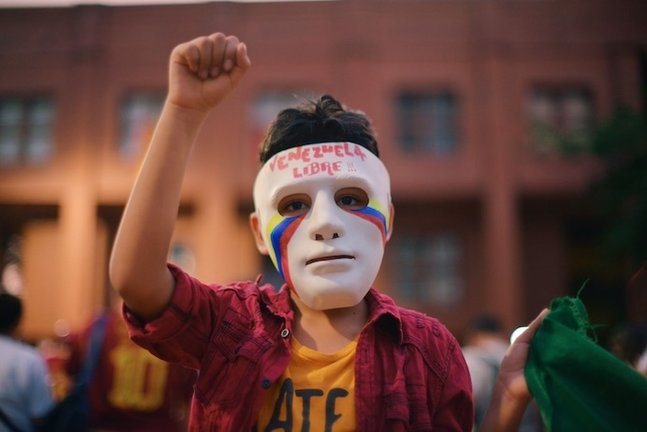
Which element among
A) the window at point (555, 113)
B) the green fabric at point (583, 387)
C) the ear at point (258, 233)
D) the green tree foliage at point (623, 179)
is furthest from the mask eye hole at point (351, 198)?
the window at point (555, 113)

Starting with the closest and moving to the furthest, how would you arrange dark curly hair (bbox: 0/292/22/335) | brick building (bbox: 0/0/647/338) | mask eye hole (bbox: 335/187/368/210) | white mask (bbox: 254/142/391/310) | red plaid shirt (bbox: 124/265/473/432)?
red plaid shirt (bbox: 124/265/473/432), white mask (bbox: 254/142/391/310), mask eye hole (bbox: 335/187/368/210), dark curly hair (bbox: 0/292/22/335), brick building (bbox: 0/0/647/338)

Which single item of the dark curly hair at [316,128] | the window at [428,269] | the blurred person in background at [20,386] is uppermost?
the dark curly hair at [316,128]

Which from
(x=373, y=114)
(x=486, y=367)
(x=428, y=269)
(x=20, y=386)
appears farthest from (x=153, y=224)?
(x=428, y=269)

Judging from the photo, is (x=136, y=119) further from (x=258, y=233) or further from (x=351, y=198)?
(x=351, y=198)

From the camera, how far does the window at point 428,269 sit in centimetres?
1487

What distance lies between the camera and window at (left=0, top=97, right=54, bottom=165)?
15.1 m

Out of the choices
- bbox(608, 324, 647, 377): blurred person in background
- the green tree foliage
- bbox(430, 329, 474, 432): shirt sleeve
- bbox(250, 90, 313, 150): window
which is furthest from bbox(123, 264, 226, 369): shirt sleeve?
bbox(250, 90, 313, 150): window

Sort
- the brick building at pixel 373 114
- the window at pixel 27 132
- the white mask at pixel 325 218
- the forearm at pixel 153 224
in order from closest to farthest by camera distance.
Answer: the forearm at pixel 153 224 → the white mask at pixel 325 218 → the brick building at pixel 373 114 → the window at pixel 27 132

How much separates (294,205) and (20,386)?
2003 mm

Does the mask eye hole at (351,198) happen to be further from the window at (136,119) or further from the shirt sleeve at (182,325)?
the window at (136,119)

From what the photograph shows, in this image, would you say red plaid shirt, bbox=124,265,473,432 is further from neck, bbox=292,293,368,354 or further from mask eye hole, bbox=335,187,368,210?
mask eye hole, bbox=335,187,368,210

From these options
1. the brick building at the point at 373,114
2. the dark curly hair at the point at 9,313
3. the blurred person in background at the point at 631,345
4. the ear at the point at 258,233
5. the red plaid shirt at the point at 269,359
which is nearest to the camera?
the red plaid shirt at the point at 269,359

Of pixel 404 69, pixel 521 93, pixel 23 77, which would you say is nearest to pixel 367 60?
pixel 404 69

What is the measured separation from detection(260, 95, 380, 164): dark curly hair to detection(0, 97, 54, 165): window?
14.8 meters
